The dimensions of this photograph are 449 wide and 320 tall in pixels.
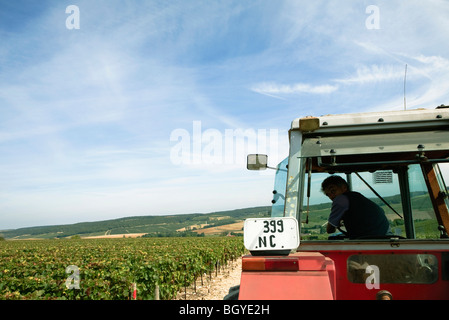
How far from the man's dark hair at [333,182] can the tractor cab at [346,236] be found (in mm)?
50

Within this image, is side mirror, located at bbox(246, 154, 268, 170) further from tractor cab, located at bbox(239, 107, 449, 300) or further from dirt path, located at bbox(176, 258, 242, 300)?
dirt path, located at bbox(176, 258, 242, 300)

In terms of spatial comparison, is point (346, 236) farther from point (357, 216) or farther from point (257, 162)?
point (257, 162)

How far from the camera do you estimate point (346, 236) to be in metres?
3.06

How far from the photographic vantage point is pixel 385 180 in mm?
3074

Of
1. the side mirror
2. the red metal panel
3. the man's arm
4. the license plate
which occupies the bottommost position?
the red metal panel

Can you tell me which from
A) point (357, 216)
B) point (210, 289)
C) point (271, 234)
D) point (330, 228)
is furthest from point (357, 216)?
point (210, 289)

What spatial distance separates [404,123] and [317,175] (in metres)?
0.80

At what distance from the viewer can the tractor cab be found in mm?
2102

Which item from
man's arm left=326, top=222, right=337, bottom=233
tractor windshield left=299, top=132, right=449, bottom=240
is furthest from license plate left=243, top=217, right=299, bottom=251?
man's arm left=326, top=222, right=337, bottom=233

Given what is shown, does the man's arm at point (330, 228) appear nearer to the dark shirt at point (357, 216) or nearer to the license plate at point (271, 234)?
the dark shirt at point (357, 216)

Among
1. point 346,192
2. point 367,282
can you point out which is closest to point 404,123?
point 346,192

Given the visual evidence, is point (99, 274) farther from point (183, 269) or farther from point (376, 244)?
point (376, 244)

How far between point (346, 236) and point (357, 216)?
0.33 meters

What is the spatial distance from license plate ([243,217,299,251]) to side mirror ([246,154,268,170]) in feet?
2.10
